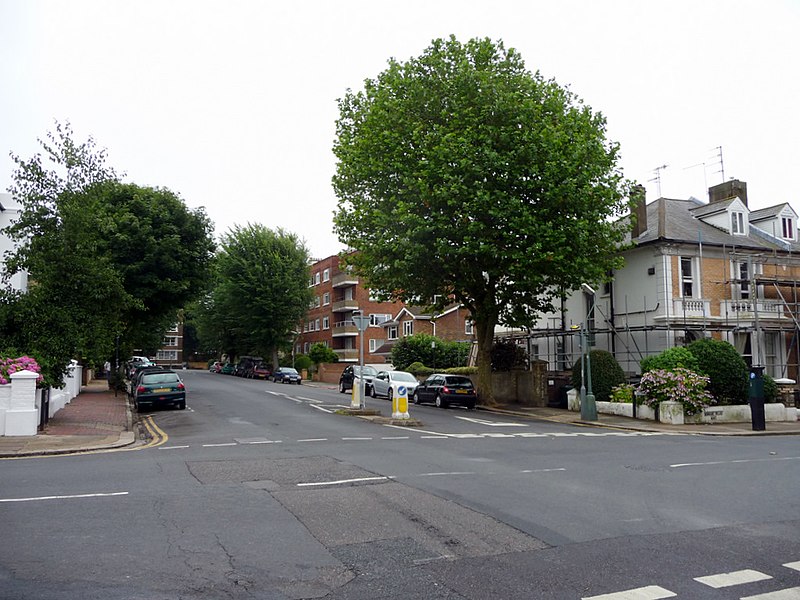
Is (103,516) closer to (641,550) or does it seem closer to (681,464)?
(641,550)

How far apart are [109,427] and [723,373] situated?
67.6 feet

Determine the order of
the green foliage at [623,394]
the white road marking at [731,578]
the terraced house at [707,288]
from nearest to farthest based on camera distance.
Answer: the white road marking at [731,578] < the green foliage at [623,394] < the terraced house at [707,288]

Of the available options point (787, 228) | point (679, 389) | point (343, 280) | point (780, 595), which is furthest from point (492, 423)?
point (343, 280)

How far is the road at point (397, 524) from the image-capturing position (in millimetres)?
5625

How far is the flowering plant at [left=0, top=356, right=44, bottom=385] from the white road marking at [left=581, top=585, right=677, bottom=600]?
49.7 feet

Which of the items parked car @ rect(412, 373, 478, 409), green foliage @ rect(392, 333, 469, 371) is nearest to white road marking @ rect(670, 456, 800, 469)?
parked car @ rect(412, 373, 478, 409)

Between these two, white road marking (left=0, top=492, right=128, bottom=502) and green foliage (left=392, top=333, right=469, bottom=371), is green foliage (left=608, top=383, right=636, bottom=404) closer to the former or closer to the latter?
green foliage (left=392, top=333, right=469, bottom=371)

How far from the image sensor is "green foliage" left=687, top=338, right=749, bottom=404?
81.7ft

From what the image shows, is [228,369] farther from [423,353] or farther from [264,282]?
[423,353]

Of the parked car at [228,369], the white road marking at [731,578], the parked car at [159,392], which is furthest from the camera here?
the parked car at [228,369]

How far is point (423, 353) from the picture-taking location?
1757 inches

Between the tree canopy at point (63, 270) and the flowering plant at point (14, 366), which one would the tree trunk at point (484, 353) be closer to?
the tree canopy at point (63, 270)

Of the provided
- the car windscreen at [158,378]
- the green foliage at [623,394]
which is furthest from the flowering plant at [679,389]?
the car windscreen at [158,378]

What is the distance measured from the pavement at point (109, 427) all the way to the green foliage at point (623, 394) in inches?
36.2
